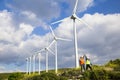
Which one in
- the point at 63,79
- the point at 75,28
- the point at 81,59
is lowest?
the point at 63,79

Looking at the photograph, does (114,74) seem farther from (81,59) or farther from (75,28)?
(75,28)

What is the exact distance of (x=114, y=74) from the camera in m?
27.7

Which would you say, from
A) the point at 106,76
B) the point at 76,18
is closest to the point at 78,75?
the point at 106,76

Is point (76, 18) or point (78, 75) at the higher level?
point (76, 18)

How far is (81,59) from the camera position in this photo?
108ft

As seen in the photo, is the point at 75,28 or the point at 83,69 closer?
the point at 83,69

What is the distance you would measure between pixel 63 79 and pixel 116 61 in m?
13.8

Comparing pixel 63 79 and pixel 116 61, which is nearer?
pixel 63 79

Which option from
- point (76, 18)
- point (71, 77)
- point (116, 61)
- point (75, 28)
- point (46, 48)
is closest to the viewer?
point (71, 77)

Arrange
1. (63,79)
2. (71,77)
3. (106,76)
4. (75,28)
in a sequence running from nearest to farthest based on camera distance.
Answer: (106,76)
(63,79)
(71,77)
(75,28)

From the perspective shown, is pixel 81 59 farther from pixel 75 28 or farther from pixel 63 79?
pixel 75 28

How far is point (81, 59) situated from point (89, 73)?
4.03 metres

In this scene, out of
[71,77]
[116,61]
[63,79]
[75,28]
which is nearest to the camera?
[63,79]

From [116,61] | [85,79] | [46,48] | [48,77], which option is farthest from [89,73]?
[46,48]
